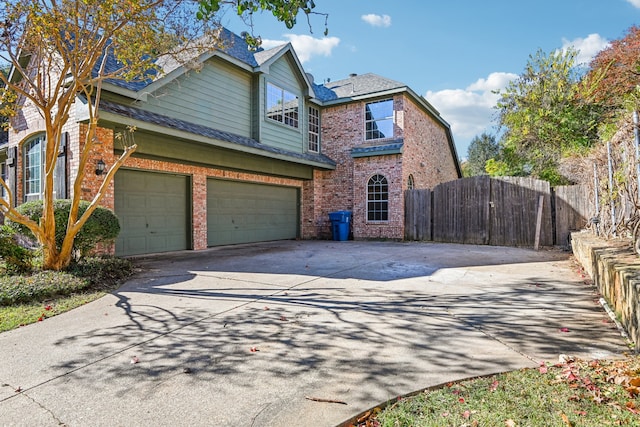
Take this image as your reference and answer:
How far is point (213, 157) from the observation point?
10.6m

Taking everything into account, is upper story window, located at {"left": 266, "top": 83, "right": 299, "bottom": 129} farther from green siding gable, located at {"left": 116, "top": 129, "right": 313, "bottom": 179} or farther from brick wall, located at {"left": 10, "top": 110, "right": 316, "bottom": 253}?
brick wall, located at {"left": 10, "top": 110, "right": 316, "bottom": 253}

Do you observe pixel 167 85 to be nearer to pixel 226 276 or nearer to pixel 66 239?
pixel 66 239

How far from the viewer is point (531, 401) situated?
2.29 m

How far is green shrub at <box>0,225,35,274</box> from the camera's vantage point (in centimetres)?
600

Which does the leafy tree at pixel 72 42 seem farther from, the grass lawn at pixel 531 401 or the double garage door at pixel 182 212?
the grass lawn at pixel 531 401

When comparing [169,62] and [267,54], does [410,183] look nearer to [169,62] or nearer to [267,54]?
[267,54]

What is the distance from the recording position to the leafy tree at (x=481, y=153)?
41.0 m

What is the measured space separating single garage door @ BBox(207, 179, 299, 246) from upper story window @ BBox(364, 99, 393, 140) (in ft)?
13.3

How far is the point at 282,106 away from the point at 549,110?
37.8ft

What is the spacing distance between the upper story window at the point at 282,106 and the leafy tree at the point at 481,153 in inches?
1262

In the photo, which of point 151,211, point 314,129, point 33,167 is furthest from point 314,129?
point 33,167

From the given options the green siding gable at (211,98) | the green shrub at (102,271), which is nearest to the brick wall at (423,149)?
the green siding gable at (211,98)

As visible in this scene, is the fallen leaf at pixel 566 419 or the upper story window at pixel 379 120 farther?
the upper story window at pixel 379 120

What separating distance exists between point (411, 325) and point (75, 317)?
4.00m
